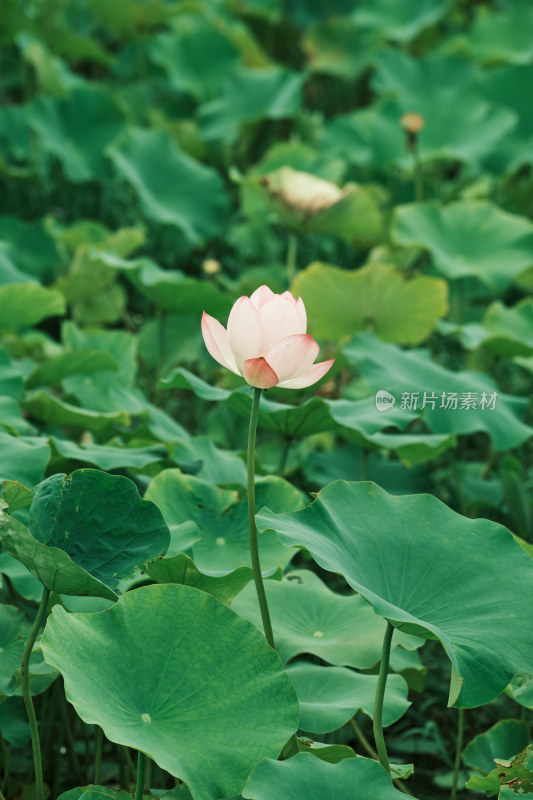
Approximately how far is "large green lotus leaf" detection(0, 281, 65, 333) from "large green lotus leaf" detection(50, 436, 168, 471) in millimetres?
419

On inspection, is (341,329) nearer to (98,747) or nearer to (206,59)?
(98,747)

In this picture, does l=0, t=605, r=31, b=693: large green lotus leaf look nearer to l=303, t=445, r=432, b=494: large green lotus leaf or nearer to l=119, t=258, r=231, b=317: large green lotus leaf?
l=303, t=445, r=432, b=494: large green lotus leaf

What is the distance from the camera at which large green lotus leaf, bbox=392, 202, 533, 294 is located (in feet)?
7.21

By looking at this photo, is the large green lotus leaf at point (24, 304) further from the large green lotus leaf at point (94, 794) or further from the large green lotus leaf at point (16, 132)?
the large green lotus leaf at point (16, 132)

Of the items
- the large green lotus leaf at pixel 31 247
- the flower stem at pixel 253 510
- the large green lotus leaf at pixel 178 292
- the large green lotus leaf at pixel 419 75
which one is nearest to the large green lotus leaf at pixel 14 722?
the flower stem at pixel 253 510

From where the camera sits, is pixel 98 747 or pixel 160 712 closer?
pixel 160 712

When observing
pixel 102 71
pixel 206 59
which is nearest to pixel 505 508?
pixel 206 59

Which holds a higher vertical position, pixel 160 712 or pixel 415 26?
pixel 160 712

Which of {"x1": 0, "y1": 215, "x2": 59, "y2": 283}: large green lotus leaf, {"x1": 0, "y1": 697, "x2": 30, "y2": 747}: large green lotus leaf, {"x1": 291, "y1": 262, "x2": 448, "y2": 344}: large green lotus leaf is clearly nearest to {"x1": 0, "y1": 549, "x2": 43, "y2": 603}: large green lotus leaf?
{"x1": 0, "y1": 697, "x2": 30, "y2": 747}: large green lotus leaf

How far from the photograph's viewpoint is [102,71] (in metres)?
3.87

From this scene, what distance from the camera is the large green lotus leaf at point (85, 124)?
291 cm

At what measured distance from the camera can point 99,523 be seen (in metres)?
0.98

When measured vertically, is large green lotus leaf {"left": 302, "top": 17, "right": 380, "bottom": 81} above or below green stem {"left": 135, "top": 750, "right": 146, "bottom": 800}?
below

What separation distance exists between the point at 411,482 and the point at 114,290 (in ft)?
3.18
